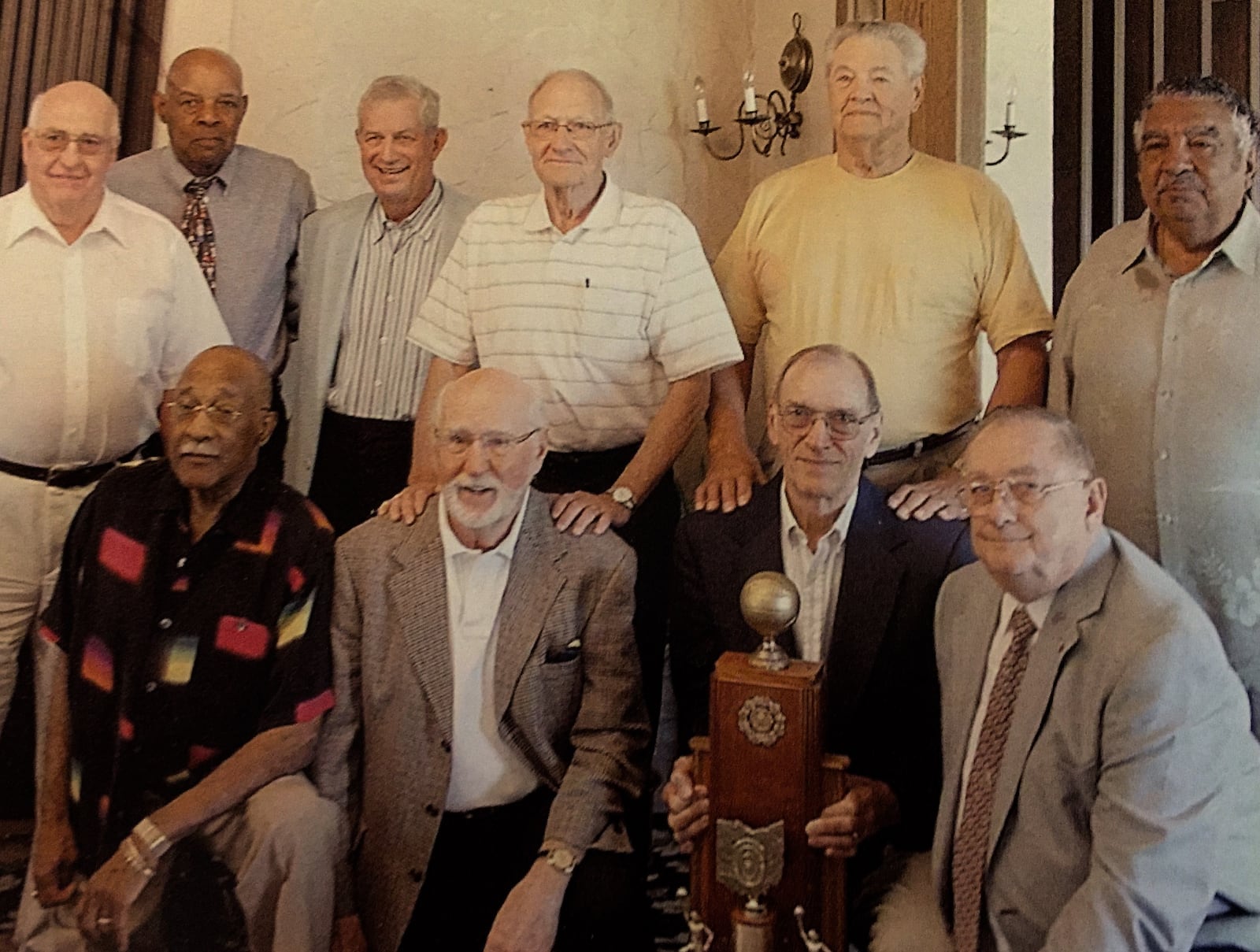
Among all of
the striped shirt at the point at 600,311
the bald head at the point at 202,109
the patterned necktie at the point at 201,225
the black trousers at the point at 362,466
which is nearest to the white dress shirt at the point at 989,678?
the striped shirt at the point at 600,311

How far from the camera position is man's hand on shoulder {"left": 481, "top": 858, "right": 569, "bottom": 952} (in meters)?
1.99

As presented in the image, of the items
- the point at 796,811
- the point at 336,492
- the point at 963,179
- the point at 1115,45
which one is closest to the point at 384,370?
the point at 336,492

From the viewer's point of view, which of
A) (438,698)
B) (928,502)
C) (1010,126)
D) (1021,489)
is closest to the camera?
(1021,489)

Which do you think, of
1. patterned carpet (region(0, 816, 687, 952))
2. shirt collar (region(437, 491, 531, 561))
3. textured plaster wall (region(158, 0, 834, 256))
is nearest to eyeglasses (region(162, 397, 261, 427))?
shirt collar (region(437, 491, 531, 561))

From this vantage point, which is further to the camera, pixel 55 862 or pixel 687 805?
pixel 55 862

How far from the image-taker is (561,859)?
2.05 m

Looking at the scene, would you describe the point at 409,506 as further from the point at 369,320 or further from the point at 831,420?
the point at 369,320

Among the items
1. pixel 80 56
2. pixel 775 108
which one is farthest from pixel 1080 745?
pixel 80 56

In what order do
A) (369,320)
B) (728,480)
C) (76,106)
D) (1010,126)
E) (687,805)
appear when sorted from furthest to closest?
(1010,126) < (369,320) < (76,106) < (728,480) < (687,805)

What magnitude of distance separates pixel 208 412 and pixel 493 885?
92 centimetres

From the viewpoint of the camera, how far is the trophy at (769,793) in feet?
5.73

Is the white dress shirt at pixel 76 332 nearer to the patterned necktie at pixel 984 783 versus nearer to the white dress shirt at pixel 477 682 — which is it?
the white dress shirt at pixel 477 682

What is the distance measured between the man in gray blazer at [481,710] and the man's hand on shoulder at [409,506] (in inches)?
1.3

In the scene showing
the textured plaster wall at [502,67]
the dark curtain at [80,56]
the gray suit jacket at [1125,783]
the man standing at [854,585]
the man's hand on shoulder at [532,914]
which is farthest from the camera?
the textured plaster wall at [502,67]
